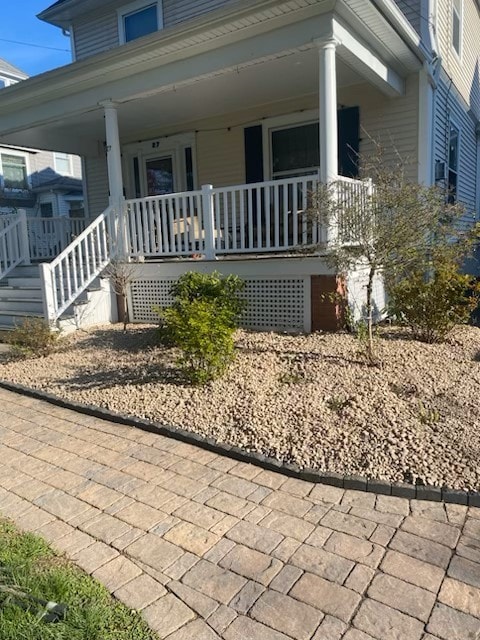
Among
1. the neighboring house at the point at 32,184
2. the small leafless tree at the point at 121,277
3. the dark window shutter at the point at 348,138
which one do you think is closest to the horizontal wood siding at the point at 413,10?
the dark window shutter at the point at 348,138

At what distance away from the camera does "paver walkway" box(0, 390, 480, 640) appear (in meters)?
2.00

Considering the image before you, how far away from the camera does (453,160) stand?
977 cm

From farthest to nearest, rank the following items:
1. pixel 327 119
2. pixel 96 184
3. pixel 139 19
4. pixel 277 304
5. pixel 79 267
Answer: pixel 96 184 < pixel 139 19 < pixel 79 267 < pixel 277 304 < pixel 327 119

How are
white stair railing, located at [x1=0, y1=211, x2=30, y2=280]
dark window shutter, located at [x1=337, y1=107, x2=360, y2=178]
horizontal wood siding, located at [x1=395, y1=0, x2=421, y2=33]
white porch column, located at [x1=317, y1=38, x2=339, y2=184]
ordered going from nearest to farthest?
white porch column, located at [x1=317, y1=38, x2=339, y2=184] → horizontal wood siding, located at [x1=395, y1=0, x2=421, y2=33] → dark window shutter, located at [x1=337, y1=107, x2=360, y2=178] → white stair railing, located at [x1=0, y1=211, x2=30, y2=280]

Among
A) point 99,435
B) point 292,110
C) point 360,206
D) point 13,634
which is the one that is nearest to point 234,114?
point 292,110

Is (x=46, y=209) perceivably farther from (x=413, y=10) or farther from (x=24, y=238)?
(x=413, y=10)

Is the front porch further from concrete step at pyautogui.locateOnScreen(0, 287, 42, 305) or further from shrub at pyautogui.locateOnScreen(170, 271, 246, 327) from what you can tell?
shrub at pyautogui.locateOnScreen(170, 271, 246, 327)

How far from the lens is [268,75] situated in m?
7.42

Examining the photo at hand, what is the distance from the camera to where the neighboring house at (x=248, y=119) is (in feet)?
20.4

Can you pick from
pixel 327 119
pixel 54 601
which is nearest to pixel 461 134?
pixel 327 119

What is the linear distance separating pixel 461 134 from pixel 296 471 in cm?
977

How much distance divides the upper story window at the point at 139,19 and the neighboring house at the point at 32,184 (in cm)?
1411

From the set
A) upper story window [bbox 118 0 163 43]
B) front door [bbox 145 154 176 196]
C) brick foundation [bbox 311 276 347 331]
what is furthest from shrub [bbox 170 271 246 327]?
upper story window [bbox 118 0 163 43]

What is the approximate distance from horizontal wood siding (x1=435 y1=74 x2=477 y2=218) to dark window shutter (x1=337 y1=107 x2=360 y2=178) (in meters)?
1.35
